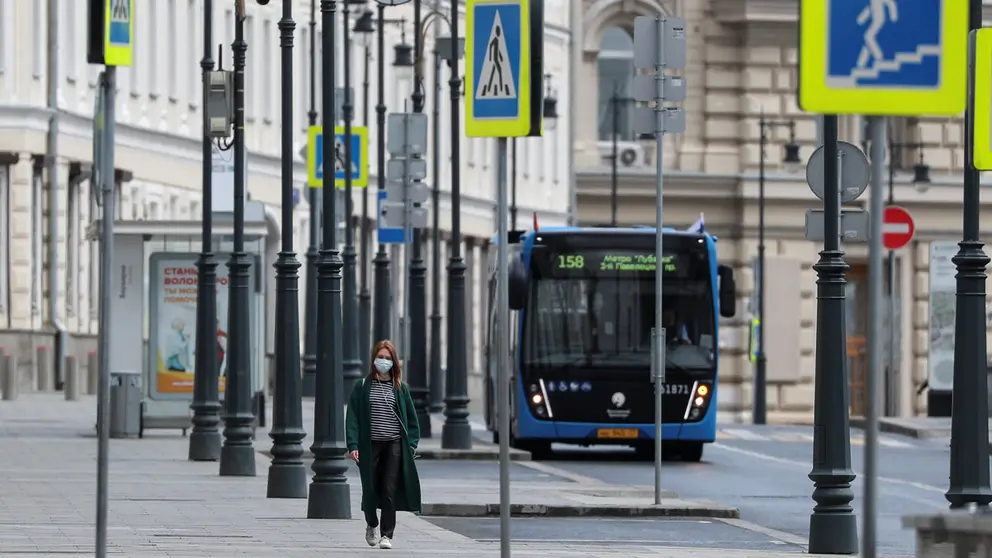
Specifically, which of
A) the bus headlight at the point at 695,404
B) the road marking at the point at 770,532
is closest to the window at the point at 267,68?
the bus headlight at the point at 695,404

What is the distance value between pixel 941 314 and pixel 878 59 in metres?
37.3

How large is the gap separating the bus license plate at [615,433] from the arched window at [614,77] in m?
32.1

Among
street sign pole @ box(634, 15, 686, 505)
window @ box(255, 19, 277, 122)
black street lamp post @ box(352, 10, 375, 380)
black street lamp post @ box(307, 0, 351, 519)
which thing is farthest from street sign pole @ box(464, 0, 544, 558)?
window @ box(255, 19, 277, 122)

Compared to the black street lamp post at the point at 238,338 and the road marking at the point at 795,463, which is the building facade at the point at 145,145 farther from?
the black street lamp post at the point at 238,338

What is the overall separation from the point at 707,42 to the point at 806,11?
54.7 m

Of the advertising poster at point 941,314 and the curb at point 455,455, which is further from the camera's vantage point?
the advertising poster at point 941,314

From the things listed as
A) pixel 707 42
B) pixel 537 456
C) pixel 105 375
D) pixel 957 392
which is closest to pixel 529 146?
pixel 707 42

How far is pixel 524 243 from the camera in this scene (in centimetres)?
3412

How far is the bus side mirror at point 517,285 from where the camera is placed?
33.0m

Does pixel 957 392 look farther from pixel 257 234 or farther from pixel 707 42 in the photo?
pixel 707 42

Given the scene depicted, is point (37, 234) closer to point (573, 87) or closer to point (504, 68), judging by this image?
point (573, 87)

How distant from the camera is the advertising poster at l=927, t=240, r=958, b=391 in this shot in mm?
45375

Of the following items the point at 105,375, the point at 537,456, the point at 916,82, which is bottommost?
the point at 537,456

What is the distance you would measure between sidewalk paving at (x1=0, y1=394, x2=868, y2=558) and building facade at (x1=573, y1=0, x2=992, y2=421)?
1276 inches
